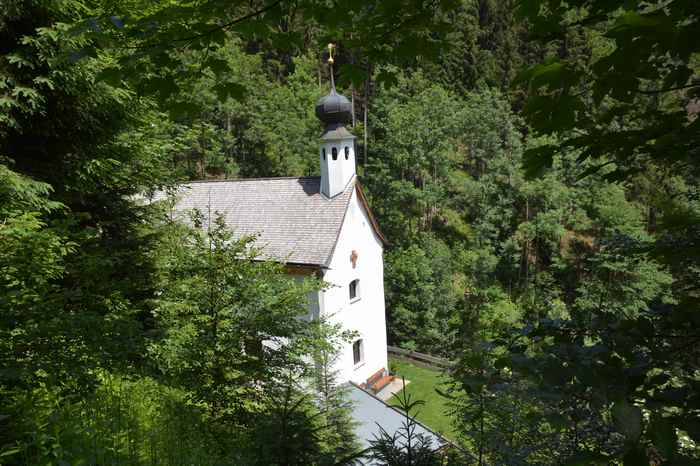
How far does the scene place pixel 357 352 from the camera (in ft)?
58.5

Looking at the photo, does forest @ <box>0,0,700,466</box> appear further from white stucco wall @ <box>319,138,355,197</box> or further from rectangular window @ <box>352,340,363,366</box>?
rectangular window @ <box>352,340,363,366</box>

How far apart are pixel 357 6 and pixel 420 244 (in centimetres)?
2578

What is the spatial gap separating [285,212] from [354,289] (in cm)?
387

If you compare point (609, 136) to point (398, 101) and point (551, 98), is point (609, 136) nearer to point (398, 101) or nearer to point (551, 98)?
point (551, 98)

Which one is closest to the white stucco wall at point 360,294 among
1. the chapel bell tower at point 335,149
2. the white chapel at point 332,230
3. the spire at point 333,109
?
the white chapel at point 332,230

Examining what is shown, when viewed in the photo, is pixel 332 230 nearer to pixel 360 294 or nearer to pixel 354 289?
pixel 354 289

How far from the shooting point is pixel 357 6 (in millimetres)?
2127

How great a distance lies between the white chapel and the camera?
15711 mm

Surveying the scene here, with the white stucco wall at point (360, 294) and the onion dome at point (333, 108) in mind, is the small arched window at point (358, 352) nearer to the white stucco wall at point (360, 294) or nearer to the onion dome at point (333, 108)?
the white stucco wall at point (360, 294)

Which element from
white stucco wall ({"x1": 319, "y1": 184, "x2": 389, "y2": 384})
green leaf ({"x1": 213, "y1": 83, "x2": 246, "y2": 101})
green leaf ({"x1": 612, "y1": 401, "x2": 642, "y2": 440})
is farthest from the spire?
green leaf ({"x1": 612, "y1": 401, "x2": 642, "y2": 440})

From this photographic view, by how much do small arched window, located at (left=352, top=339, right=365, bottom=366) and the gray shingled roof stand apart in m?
4.37

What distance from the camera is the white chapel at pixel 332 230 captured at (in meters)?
15.7

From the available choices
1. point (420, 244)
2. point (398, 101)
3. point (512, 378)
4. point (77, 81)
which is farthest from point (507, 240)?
point (512, 378)

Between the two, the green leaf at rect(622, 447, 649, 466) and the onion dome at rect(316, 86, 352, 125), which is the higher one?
the onion dome at rect(316, 86, 352, 125)
